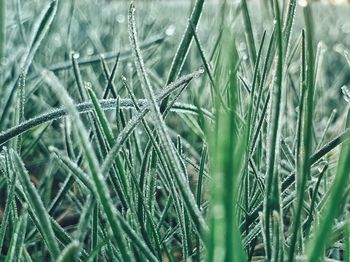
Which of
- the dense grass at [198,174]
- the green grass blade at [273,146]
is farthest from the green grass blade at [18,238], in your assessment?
the green grass blade at [273,146]

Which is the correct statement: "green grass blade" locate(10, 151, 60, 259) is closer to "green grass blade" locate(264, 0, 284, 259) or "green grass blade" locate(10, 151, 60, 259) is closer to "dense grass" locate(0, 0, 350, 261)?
"dense grass" locate(0, 0, 350, 261)

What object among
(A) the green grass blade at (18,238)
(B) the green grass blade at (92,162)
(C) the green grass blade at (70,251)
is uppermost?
(B) the green grass blade at (92,162)

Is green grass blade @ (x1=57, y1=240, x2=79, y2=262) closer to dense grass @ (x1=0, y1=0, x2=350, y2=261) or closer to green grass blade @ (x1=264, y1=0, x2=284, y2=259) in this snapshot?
dense grass @ (x1=0, y1=0, x2=350, y2=261)

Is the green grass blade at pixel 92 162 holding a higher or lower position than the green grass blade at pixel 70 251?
higher

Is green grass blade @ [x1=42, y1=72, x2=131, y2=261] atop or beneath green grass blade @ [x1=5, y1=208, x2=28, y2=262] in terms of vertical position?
atop

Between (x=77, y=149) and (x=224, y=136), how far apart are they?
1.66 ft

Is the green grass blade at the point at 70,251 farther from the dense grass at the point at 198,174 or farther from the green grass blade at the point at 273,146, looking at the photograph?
the green grass blade at the point at 273,146

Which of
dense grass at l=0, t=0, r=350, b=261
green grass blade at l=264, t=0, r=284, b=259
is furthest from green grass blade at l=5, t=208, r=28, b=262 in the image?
green grass blade at l=264, t=0, r=284, b=259

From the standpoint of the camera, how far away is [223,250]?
21 cm

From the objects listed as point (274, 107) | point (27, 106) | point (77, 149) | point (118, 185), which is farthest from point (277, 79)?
point (27, 106)

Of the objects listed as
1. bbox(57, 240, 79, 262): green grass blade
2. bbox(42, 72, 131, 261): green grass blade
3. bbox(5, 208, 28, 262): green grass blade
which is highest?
bbox(42, 72, 131, 261): green grass blade

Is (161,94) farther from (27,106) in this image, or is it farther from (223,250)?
(27,106)

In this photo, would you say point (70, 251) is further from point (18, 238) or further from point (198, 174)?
point (198, 174)

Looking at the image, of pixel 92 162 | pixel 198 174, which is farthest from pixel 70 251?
pixel 198 174
